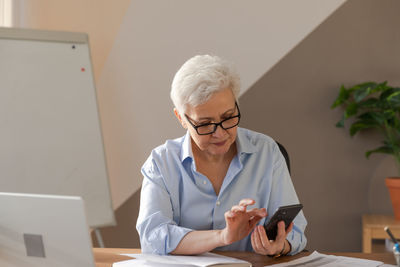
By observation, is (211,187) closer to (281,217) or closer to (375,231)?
(281,217)

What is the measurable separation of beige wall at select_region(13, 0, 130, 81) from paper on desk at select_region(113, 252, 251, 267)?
2067 millimetres

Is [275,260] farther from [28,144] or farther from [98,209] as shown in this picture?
[28,144]

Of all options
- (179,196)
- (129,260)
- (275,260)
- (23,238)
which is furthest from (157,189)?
(23,238)

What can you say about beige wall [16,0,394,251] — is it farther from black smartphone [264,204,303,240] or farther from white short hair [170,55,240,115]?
black smartphone [264,204,303,240]

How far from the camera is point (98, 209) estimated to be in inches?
116

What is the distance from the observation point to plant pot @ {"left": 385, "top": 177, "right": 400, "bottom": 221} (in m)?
2.90

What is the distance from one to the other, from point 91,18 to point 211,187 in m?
1.98

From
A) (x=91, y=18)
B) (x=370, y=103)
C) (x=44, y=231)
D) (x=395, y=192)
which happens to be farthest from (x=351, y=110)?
(x=44, y=231)

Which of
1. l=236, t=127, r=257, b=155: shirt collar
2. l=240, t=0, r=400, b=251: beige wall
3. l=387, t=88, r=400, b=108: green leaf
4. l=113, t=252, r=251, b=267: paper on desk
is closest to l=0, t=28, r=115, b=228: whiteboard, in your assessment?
l=240, t=0, r=400, b=251: beige wall

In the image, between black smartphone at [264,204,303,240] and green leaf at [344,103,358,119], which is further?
green leaf at [344,103,358,119]

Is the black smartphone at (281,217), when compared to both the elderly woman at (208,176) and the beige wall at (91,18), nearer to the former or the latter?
the elderly woman at (208,176)

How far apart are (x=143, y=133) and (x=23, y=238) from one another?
218cm

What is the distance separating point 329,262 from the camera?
1523 mm

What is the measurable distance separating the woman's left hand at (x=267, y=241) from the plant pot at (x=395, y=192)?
158 cm
